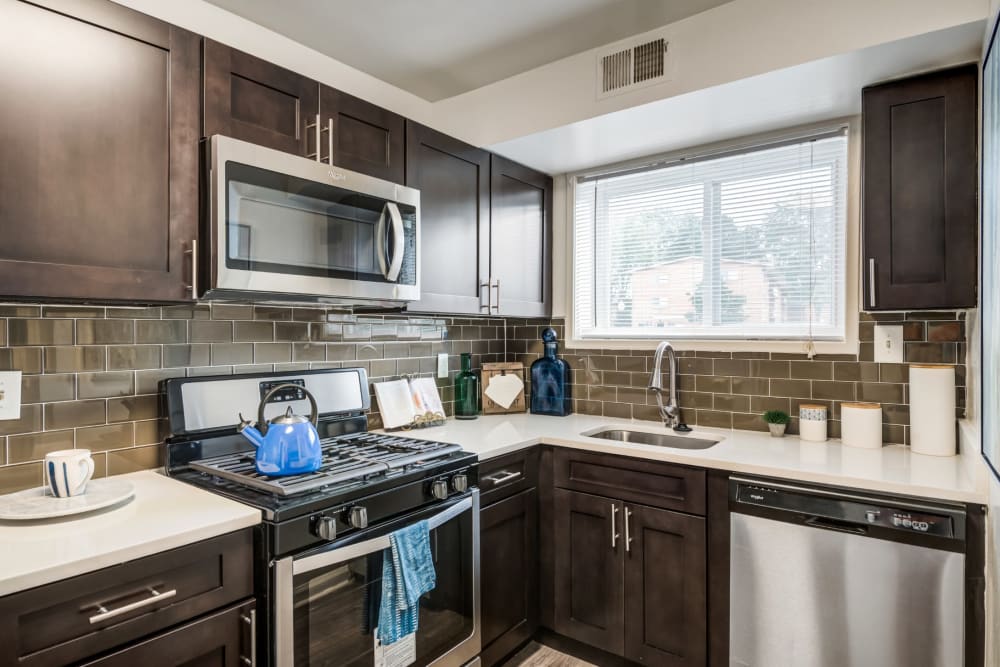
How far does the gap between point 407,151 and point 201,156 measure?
0.80 meters

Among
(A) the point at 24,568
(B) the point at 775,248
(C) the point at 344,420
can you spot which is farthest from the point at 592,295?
(A) the point at 24,568

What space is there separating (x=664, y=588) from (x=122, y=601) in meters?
1.67

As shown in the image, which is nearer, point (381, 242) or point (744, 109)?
point (381, 242)

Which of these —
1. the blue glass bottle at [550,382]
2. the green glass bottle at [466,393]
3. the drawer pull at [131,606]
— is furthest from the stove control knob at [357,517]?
the blue glass bottle at [550,382]

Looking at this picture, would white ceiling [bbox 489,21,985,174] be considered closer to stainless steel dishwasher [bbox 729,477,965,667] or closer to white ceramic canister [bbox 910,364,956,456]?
white ceramic canister [bbox 910,364,956,456]

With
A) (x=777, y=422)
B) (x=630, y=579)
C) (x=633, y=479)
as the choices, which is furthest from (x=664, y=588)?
(x=777, y=422)

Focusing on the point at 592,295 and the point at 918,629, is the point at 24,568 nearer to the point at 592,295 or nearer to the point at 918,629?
the point at 918,629

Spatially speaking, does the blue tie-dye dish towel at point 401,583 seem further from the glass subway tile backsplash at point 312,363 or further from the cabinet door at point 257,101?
the cabinet door at point 257,101

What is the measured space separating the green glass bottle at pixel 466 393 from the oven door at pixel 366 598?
2.78 feet

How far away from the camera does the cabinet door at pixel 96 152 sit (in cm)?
128

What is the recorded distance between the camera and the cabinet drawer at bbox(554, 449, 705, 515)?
1989 mm

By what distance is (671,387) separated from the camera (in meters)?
2.59

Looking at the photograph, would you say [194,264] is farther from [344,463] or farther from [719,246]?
[719,246]

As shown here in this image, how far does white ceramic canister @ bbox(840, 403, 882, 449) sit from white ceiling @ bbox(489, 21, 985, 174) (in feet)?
3.69
